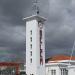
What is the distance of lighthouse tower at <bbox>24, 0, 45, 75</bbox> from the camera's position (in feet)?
235

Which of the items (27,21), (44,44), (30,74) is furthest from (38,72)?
(27,21)

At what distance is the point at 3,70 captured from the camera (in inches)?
3366

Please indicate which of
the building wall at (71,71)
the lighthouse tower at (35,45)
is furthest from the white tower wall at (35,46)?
the building wall at (71,71)

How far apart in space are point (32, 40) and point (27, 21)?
586 centimetres

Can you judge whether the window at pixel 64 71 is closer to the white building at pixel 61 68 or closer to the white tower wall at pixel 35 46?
the white building at pixel 61 68

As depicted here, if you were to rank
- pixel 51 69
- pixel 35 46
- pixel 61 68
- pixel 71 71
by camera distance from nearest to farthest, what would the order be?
pixel 35 46
pixel 61 68
pixel 51 69
pixel 71 71

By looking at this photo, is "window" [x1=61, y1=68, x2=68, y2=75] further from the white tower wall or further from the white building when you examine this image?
the white tower wall

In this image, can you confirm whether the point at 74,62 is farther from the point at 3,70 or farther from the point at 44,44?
the point at 3,70

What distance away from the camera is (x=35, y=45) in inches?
2822

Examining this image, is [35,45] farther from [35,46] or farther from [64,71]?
[64,71]

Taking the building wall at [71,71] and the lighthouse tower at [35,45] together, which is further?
the building wall at [71,71]

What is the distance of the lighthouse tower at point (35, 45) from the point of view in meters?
71.7

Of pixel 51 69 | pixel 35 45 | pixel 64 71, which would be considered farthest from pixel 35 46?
pixel 64 71

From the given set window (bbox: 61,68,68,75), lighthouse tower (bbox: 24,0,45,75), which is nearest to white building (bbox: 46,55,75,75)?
window (bbox: 61,68,68,75)
